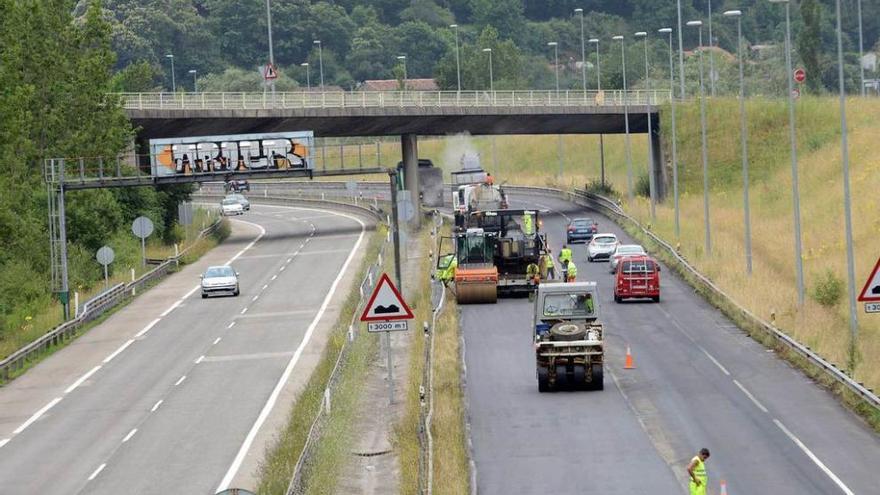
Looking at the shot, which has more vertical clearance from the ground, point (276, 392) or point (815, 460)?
point (276, 392)

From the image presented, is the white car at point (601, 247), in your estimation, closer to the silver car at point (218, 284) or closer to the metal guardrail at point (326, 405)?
the metal guardrail at point (326, 405)

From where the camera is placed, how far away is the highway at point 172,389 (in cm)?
3384

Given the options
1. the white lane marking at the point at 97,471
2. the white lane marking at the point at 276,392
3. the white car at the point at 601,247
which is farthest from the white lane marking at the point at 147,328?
the white lane marking at the point at 97,471

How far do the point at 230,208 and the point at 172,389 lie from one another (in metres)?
72.6

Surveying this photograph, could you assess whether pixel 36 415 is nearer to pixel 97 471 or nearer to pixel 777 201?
pixel 97 471

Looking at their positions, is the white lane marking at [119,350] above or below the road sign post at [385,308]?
below

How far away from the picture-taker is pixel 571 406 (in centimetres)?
3772

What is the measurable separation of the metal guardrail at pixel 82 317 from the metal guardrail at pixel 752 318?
22807 mm

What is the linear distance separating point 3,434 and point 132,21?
16184cm

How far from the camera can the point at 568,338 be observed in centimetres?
3847

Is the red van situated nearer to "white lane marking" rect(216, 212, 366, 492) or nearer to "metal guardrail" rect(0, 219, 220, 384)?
"white lane marking" rect(216, 212, 366, 492)

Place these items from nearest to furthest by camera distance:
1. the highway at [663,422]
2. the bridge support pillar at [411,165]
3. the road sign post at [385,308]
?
the highway at [663,422]
the road sign post at [385,308]
the bridge support pillar at [411,165]

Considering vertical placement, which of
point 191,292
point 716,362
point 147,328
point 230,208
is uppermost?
point 230,208

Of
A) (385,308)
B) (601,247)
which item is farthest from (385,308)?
(601,247)
